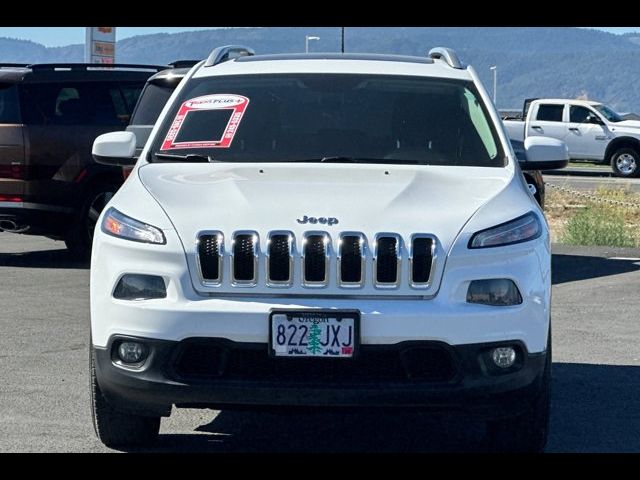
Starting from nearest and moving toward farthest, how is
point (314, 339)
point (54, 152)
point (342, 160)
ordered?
point (314, 339)
point (342, 160)
point (54, 152)

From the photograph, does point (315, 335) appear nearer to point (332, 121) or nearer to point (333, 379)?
point (333, 379)

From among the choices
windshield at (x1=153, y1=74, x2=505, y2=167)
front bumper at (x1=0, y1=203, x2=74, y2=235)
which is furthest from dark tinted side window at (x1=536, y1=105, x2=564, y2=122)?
windshield at (x1=153, y1=74, x2=505, y2=167)

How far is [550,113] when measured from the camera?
35.3 m

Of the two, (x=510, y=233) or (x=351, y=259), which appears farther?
(x=510, y=233)

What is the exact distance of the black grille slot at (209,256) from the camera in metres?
5.58

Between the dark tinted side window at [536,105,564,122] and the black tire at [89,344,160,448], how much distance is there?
1181 inches

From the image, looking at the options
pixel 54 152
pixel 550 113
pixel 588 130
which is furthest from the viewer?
pixel 550 113

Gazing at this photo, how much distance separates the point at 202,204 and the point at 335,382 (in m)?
0.96

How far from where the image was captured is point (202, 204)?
19.2 feet

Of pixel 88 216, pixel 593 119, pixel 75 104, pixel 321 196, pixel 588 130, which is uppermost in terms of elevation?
pixel 321 196

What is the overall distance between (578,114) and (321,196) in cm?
3004

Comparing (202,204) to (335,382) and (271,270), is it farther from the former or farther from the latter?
(335,382)

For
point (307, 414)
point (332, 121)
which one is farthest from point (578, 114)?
point (307, 414)

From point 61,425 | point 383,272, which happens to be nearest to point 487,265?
point 383,272
